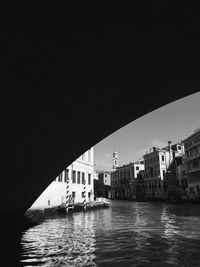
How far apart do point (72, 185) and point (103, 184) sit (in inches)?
2408

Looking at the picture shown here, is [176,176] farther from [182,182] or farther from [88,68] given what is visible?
[88,68]

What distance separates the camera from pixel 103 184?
296 feet

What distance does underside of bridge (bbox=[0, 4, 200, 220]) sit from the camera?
383 cm

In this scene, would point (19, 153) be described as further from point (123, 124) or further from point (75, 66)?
point (75, 66)

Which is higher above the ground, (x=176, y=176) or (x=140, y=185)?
(x=176, y=176)

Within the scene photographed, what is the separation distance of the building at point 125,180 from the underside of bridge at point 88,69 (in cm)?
6470

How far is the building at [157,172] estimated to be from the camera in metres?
59.6

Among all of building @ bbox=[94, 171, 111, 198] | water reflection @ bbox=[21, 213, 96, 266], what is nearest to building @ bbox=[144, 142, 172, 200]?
building @ bbox=[94, 171, 111, 198]

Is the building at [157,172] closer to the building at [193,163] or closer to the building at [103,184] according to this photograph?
the building at [193,163]

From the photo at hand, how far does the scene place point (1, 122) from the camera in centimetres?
664

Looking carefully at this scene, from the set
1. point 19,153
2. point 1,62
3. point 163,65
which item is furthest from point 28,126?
point 163,65

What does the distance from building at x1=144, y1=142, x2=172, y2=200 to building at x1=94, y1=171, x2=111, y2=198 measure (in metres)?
26.1

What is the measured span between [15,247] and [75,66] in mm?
7533

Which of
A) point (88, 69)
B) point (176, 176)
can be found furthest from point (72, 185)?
point (176, 176)
